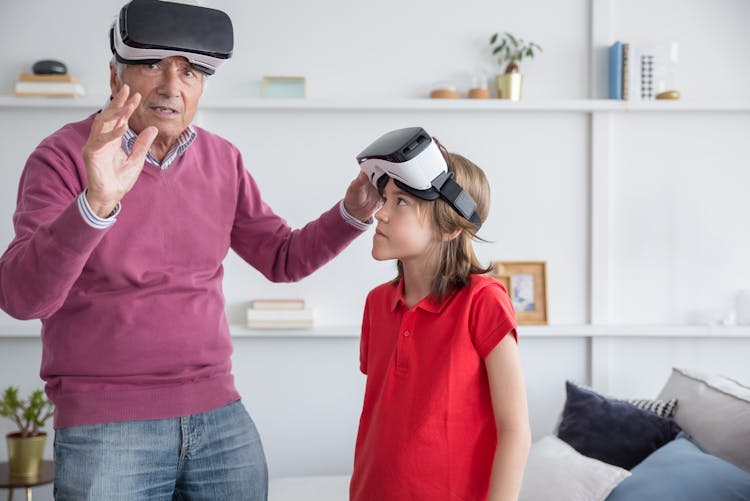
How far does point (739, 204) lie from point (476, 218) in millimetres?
2300

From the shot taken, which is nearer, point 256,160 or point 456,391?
point 456,391

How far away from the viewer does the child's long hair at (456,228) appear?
66.9 inches

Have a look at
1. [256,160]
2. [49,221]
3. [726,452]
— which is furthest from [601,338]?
[49,221]

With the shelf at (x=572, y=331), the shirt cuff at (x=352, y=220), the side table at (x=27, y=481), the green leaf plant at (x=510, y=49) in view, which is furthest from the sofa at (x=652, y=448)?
the side table at (x=27, y=481)

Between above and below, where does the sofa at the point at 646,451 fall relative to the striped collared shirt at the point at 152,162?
below

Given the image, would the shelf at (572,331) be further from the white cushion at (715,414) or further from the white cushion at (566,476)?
the white cushion at (566,476)

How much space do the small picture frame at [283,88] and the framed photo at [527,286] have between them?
1096mm

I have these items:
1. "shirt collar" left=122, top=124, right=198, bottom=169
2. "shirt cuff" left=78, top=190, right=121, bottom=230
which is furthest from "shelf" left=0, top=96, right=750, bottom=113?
"shirt cuff" left=78, top=190, right=121, bottom=230

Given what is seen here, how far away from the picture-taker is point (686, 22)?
355 cm

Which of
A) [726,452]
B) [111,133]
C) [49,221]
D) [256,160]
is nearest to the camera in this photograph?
[111,133]

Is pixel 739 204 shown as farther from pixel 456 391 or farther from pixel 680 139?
pixel 456 391

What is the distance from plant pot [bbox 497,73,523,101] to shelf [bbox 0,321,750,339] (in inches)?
37.6

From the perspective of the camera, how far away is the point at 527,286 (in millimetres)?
3525

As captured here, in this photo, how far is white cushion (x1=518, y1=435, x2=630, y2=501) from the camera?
240 cm
